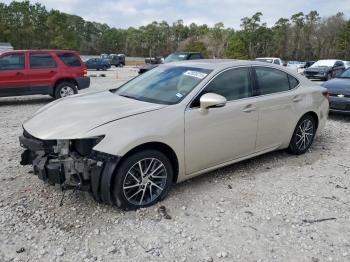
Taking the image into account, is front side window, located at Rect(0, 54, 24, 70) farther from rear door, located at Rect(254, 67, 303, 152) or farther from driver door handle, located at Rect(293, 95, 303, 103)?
driver door handle, located at Rect(293, 95, 303, 103)

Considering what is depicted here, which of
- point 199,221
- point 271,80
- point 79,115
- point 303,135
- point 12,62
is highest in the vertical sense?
point 12,62

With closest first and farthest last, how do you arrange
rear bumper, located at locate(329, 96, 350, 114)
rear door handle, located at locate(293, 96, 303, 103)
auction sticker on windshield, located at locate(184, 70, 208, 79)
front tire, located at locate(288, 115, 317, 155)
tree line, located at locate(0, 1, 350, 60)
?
auction sticker on windshield, located at locate(184, 70, 208, 79)
rear door handle, located at locate(293, 96, 303, 103)
front tire, located at locate(288, 115, 317, 155)
rear bumper, located at locate(329, 96, 350, 114)
tree line, located at locate(0, 1, 350, 60)

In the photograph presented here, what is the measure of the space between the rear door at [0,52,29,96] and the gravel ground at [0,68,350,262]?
20.3 feet

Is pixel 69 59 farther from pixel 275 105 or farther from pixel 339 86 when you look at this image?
pixel 275 105

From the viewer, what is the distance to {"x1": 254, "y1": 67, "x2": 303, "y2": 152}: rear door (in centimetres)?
477

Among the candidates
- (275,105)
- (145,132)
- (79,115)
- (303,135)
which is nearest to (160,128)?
(145,132)

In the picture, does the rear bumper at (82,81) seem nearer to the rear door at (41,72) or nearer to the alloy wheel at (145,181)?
the rear door at (41,72)

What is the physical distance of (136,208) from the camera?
3.68m

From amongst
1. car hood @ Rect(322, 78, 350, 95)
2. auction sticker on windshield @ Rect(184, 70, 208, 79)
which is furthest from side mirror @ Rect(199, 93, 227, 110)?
car hood @ Rect(322, 78, 350, 95)

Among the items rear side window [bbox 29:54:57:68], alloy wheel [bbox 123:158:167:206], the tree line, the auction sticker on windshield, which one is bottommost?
alloy wheel [bbox 123:158:167:206]

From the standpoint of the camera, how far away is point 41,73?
34.9ft

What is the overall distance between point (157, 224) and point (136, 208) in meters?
0.34

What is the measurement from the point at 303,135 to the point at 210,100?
95.0 inches

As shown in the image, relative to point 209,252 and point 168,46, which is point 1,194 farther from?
point 168,46
